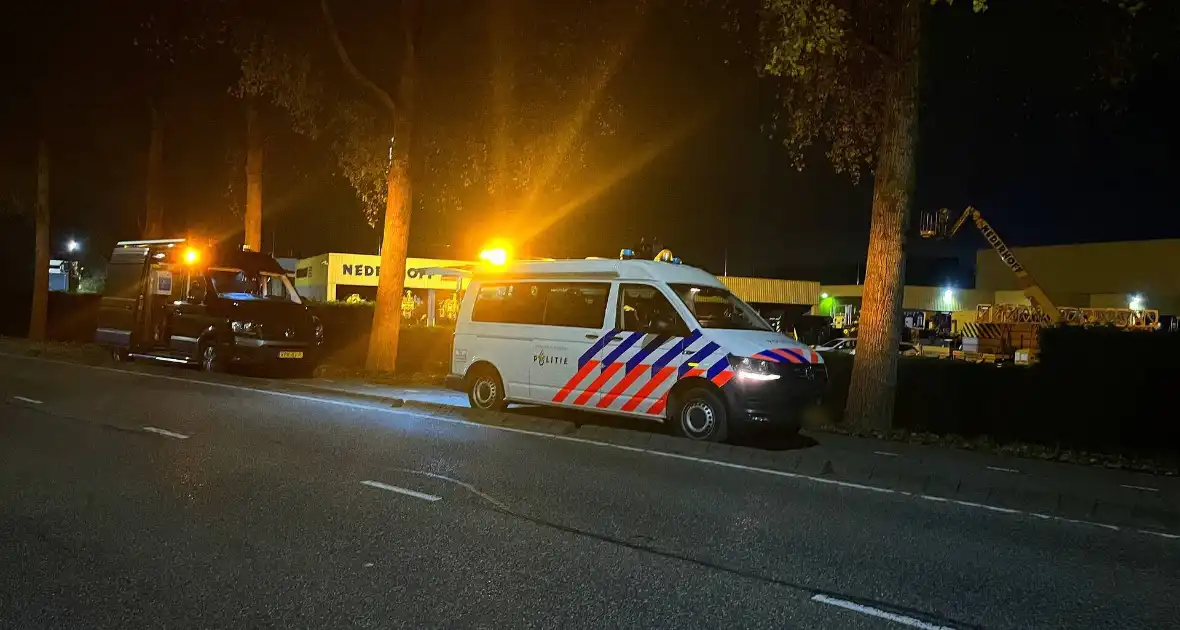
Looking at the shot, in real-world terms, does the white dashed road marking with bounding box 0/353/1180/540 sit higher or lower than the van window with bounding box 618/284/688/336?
lower

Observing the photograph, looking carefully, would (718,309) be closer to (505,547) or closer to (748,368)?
(748,368)

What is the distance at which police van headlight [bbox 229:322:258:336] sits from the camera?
59.8 feet

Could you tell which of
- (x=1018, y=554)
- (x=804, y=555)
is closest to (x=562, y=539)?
(x=804, y=555)

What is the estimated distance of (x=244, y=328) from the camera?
60.0 feet

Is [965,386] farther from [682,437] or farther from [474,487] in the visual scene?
[474,487]

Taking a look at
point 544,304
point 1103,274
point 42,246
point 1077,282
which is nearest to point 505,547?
point 544,304

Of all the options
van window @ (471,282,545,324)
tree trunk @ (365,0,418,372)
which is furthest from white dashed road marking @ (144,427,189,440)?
tree trunk @ (365,0,418,372)

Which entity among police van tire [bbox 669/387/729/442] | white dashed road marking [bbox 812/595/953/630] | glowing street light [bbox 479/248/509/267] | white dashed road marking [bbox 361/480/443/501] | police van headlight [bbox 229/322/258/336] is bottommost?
white dashed road marking [bbox 361/480/443/501]

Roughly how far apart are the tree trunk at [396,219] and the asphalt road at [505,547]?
930 centimetres

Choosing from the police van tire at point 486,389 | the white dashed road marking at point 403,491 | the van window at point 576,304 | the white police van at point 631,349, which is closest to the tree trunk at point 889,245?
the white police van at point 631,349

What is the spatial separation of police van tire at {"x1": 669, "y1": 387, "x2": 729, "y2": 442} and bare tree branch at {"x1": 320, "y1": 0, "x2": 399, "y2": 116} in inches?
416

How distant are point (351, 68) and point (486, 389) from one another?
8.67 m

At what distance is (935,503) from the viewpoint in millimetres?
7949

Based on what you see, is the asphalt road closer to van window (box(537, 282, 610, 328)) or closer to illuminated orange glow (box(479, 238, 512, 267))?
van window (box(537, 282, 610, 328))
